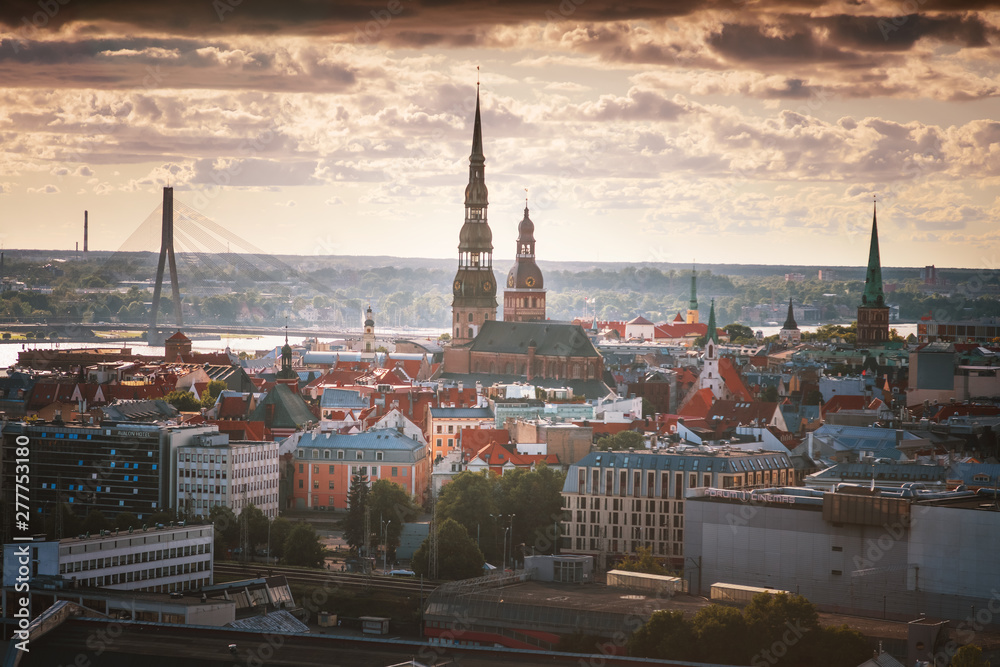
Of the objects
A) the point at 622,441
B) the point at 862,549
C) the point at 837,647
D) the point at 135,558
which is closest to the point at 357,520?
the point at 135,558

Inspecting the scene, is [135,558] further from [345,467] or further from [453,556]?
[345,467]

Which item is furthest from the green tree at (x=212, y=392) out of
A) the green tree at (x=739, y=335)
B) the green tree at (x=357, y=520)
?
the green tree at (x=739, y=335)

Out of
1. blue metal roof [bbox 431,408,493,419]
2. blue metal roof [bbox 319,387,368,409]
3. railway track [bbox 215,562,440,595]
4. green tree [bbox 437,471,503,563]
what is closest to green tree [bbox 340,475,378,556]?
green tree [bbox 437,471,503,563]

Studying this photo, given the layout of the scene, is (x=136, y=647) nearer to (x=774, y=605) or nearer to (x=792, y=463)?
(x=774, y=605)

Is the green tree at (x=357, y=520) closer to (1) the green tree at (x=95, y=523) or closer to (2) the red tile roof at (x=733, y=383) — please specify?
(1) the green tree at (x=95, y=523)

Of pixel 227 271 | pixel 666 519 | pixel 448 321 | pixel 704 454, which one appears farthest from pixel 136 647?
pixel 448 321

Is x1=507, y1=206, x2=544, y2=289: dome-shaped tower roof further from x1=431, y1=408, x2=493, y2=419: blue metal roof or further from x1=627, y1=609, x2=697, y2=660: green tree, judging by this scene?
x1=627, y1=609, x2=697, y2=660: green tree
